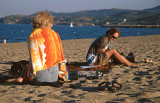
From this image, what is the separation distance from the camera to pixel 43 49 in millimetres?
3904

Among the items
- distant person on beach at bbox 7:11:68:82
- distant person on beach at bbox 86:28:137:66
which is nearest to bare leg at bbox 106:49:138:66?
distant person on beach at bbox 86:28:137:66

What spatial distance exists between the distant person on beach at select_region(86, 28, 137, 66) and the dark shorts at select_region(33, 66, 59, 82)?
1885 millimetres

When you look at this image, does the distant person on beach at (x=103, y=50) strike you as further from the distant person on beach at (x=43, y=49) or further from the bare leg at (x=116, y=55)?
the distant person on beach at (x=43, y=49)

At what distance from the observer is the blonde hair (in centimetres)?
385

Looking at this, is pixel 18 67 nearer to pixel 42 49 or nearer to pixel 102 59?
pixel 42 49

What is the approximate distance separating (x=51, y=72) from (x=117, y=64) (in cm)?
288

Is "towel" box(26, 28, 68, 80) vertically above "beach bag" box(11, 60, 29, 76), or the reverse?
"towel" box(26, 28, 68, 80)

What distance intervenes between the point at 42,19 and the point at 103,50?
7.71ft

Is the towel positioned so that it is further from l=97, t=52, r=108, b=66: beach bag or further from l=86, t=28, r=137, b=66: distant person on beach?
l=97, t=52, r=108, b=66: beach bag

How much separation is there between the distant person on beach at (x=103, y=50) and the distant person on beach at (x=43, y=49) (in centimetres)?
181

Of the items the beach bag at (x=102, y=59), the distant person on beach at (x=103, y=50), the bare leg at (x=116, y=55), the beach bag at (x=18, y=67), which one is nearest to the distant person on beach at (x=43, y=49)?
the beach bag at (x=18, y=67)

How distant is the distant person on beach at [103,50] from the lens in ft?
18.1

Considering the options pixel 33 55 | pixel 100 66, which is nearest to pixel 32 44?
pixel 33 55

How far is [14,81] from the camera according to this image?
4.30m
